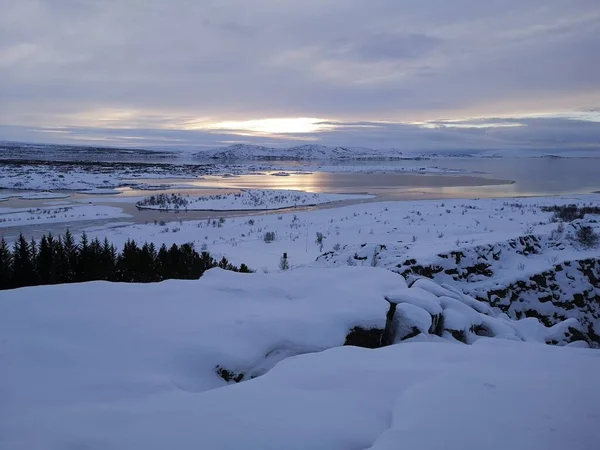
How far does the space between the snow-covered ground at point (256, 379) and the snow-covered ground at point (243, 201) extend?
2356cm

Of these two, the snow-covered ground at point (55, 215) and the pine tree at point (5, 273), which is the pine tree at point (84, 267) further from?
the snow-covered ground at point (55, 215)

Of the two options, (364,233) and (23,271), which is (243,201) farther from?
(23,271)

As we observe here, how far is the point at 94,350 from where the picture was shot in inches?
131

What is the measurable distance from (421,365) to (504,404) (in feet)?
2.56

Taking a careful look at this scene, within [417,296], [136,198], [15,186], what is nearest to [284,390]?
[417,296]

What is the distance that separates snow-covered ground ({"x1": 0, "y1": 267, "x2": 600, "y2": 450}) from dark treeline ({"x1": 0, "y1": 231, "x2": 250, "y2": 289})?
3934 millimetres

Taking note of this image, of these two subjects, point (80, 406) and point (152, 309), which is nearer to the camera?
point (80, 406)

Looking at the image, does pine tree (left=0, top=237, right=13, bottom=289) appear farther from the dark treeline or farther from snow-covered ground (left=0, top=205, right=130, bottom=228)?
snow-covered ground (left=0, top=205, right=130, bottom=228)

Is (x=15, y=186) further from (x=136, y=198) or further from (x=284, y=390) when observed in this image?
(x=284, y=390)

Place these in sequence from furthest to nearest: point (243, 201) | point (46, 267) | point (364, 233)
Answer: point (243, 201) < point (364, 233) < point (46, 267)

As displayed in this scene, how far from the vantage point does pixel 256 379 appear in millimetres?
3088

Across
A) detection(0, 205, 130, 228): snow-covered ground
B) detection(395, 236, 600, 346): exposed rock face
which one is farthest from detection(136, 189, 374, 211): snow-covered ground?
detection(395, 236, 600, 346): exposed rock face

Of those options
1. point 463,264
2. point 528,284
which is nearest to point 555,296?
point 528,284

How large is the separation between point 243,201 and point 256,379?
2803 centimetres
